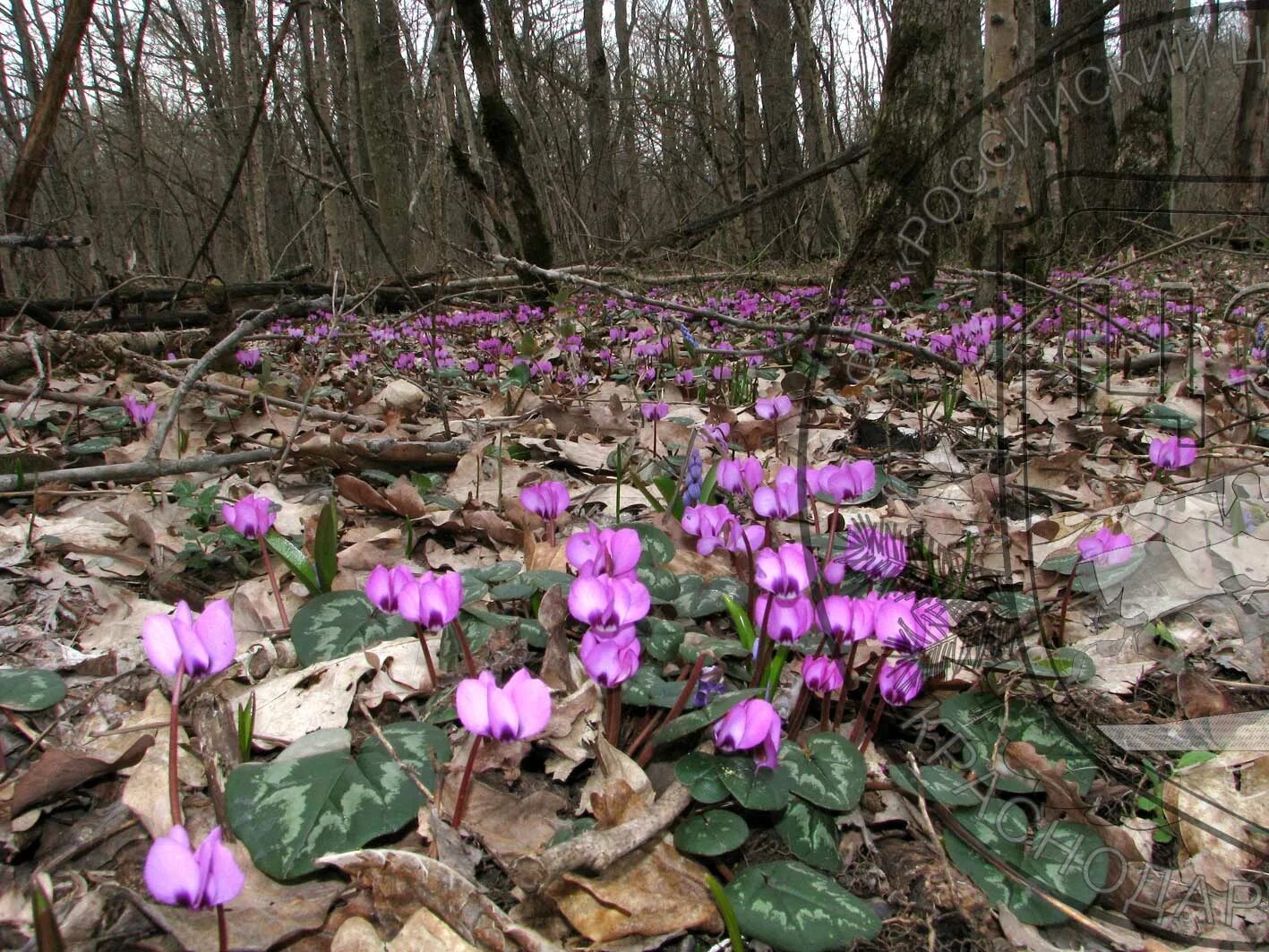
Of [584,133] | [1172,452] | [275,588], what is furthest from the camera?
[584,133]

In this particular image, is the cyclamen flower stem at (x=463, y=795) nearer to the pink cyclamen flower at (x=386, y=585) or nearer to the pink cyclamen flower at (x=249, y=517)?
the pink cyclamen flower at (x=386, y=585)

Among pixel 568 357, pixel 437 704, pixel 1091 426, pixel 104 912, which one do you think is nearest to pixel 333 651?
pixel 437 704

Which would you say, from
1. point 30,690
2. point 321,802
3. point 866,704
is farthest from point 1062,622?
point 30,690

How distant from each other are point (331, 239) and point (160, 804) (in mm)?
9055

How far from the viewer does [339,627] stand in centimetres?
138

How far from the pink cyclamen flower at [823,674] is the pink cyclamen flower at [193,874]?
26.9 inches

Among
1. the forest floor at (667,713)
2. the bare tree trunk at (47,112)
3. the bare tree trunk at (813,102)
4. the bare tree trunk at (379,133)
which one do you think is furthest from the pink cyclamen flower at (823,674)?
the bare tree trunk at (813,102)

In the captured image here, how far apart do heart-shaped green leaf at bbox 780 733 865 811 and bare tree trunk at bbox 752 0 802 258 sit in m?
10.3

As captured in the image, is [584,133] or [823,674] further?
[584,133]

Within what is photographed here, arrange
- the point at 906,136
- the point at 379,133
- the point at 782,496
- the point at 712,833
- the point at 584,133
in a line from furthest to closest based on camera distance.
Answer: the point at 584,133
the point at 379,133
the point at 906,136
the point at 782,496
the point at 712,833

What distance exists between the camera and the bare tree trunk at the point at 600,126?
35.1 ft

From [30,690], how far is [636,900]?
0.90 m

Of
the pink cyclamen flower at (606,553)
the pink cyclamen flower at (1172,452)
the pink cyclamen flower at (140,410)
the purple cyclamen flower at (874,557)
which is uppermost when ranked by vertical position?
the pink cyclamen flower at (140,410)

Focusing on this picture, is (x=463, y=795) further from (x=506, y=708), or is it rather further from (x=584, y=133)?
(x=584, y=133)
